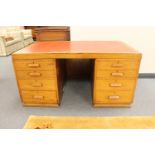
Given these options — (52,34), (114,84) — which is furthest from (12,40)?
(114,84)

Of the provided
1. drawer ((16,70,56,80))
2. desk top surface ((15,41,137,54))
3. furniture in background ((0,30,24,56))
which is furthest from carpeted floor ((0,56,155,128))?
furniture in background ((0,30,24,56))

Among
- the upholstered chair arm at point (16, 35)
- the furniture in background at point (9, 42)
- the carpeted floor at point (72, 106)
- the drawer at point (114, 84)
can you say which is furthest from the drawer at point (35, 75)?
the upholstered chair arm at point (16, 35)

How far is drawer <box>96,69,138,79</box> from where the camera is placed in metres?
1.38

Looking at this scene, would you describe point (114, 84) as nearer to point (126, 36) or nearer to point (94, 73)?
point (94, 73)

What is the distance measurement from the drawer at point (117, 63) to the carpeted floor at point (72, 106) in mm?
458

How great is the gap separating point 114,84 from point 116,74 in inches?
4.2

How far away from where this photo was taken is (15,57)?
1.35 metres

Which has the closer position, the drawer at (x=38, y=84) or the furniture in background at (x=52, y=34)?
the drawer at (x=38, y=84)

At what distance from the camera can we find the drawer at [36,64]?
1369 millimetres

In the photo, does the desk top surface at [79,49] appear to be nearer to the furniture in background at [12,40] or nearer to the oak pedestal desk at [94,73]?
the oak pedestal desk at [94,73]

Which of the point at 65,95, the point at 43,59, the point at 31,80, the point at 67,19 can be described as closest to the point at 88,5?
the point at 67,19

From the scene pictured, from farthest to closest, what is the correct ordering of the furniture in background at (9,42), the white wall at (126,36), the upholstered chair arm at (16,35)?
the upholstered chair arm at (16,35) < the furniture in background at (9,42) < the white wall at (126,36)

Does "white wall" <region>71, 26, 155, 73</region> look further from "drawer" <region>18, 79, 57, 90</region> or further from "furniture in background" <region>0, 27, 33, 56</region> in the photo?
"furniture in background" <region>0, 27, 33, 56</region>
